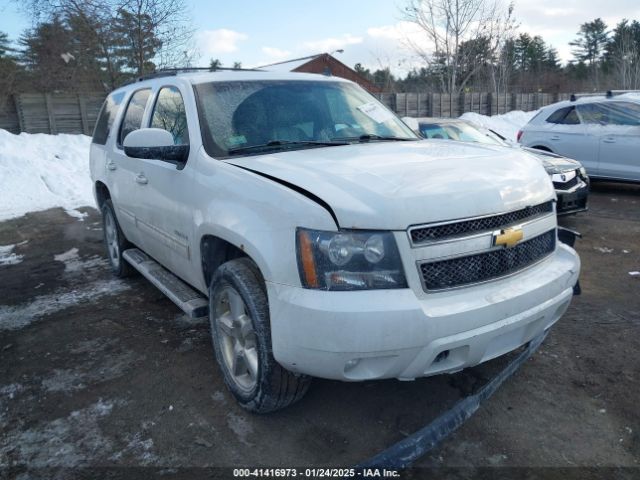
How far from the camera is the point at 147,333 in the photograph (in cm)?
404

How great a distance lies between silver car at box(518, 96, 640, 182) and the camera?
28.1 feet

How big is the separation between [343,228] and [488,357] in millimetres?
972

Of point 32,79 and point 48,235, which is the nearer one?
point 48,235

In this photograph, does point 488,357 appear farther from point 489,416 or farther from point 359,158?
point 359,158

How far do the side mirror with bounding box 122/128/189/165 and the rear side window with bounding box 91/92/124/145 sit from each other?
2167mm

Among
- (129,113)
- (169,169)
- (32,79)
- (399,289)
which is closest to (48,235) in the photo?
(129,113)

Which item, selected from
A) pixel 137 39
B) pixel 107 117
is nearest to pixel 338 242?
pixel 107 117

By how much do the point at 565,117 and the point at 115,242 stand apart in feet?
27.1

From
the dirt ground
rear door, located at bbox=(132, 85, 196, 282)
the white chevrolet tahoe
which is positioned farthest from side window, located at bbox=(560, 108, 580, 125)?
rear door, located at bbox=(132, 85, 196, 282)

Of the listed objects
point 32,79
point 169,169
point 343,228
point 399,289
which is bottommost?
point 399,289

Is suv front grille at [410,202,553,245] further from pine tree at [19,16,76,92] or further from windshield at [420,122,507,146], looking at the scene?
pine tree at [19,16,76,92]

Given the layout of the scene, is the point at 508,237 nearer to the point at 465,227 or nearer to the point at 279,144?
the point at 465,227

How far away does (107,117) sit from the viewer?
5391 mm

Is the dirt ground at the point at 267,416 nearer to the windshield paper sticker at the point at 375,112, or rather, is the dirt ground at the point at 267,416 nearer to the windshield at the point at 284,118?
the windshield at the point at 284,118
